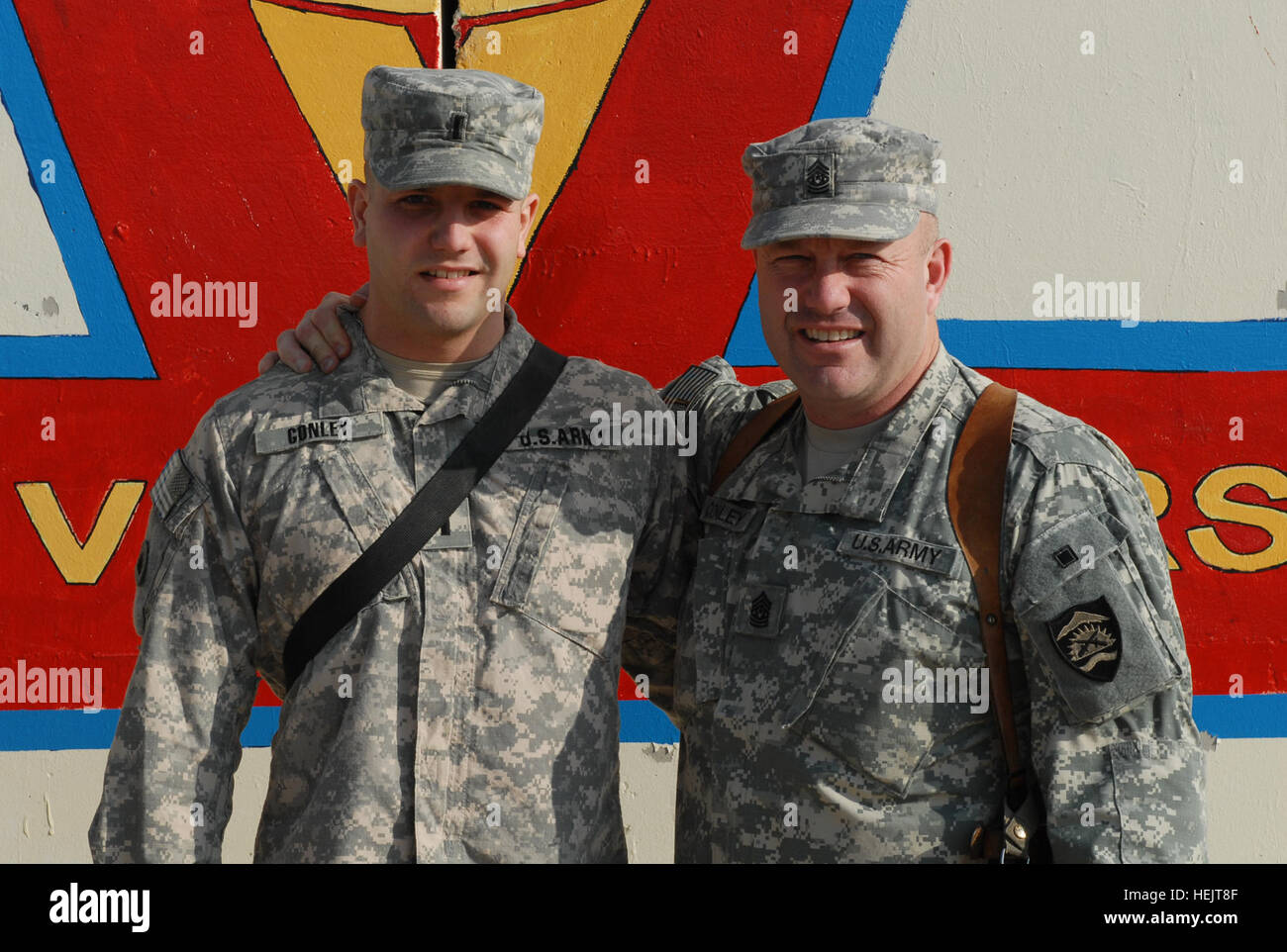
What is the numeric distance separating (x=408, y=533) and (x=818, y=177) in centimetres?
102

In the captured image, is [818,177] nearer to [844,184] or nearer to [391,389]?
[844,184]

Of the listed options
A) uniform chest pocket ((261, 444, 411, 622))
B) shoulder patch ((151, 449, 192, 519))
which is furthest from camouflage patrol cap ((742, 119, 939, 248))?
shoulder patch ((151, 449, 192, 519))

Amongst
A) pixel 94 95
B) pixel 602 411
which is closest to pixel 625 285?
pixel 602 411

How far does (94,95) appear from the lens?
339cm

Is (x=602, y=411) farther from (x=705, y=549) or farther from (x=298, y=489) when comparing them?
(x=298, y=489)

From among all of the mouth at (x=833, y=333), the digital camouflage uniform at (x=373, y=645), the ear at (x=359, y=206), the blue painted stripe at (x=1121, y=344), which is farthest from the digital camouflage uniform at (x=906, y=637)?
the blue painted stripe at (x=1121, y=344)

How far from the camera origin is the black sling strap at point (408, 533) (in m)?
2.31

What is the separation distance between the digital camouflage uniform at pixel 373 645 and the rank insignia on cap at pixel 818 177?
27.1 inches

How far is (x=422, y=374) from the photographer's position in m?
2.46

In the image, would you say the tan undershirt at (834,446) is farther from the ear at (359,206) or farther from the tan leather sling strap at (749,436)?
the ear at (359,206)

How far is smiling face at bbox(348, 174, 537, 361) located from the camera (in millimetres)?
2340

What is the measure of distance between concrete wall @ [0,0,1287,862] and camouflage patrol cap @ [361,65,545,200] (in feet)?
3.38

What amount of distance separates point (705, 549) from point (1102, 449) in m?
0.78

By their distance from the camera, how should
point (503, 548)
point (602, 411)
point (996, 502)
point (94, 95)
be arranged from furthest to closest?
point (94, 95), point (602, 411), point (503, 548), point (996, 502)
